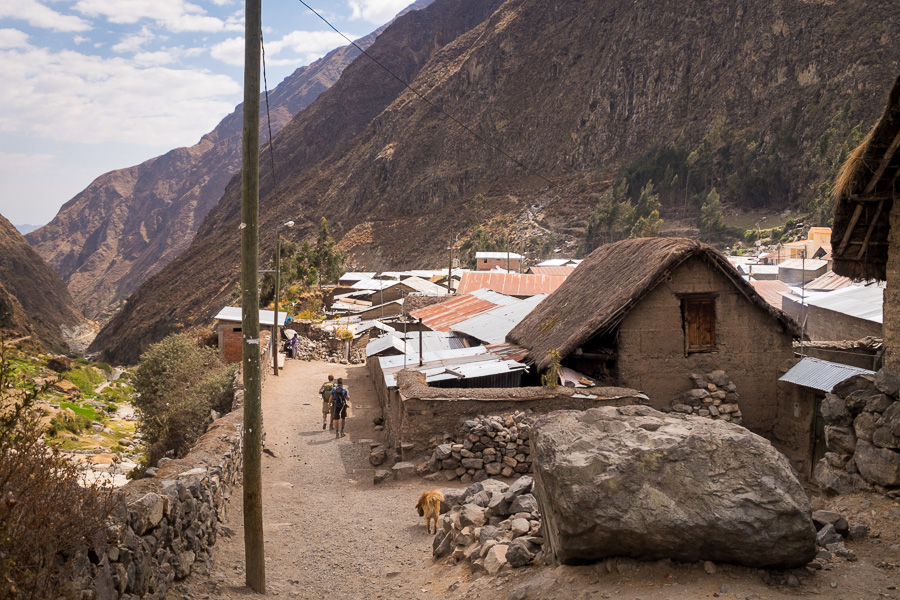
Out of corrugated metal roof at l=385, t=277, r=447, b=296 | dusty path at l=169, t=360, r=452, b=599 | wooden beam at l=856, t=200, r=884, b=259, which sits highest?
corrugated metal roof at l=385, t=277, r=447, b=296

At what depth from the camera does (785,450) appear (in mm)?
13961

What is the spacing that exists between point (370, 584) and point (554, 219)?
315ft

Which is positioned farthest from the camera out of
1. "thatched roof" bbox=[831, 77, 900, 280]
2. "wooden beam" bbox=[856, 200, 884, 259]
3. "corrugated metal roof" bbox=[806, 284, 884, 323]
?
"corrugated metal roof" bbox=[806, 284, 884, 323]

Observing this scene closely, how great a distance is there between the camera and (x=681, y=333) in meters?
14.1

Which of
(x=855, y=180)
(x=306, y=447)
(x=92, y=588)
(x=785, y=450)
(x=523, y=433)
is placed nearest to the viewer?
(x=92, y=588)

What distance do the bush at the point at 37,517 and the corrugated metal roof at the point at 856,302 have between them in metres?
18.5

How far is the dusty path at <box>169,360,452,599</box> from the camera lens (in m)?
7.89

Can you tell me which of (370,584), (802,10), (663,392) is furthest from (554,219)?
(370,584)

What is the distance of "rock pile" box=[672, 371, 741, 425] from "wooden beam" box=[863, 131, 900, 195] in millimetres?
5736

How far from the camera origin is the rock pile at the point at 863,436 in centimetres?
761

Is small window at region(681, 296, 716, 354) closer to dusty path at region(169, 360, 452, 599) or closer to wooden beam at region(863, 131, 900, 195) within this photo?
wooden beam at region(863, 131, 900, 195)

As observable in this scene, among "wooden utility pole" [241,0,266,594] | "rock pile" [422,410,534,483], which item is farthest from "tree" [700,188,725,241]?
"wooden utility pole" [241,0,266,594]

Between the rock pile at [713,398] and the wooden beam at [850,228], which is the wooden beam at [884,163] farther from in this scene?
the rock pile at [713,398]

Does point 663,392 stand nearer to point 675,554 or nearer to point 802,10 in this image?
point 675,554
